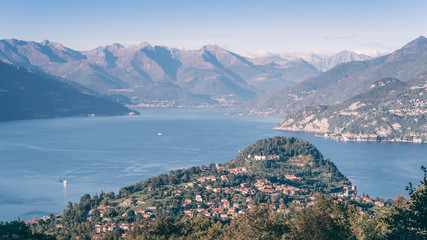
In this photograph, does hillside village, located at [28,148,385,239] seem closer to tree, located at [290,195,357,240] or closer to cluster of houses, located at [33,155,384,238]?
cluster of houses, located at [33,155,384,238]

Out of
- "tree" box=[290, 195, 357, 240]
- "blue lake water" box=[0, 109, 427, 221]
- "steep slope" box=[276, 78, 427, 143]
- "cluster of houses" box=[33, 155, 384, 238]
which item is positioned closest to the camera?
"tree" box=[290, 195, 357, 240]

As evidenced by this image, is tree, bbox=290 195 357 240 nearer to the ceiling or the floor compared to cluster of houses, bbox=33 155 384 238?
nearer to the ceiling

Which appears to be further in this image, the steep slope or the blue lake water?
the steep slope

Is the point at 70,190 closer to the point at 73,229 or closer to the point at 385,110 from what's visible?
the point at 73,229

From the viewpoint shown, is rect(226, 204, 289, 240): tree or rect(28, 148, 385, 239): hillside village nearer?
rect(226, 204, 289, 240): tree

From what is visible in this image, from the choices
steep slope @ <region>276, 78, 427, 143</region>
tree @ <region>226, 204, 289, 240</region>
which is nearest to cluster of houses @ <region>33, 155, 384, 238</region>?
tree @ <region>226, 204, 289, 240</region>

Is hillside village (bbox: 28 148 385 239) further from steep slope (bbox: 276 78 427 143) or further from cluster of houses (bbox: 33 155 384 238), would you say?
steep slope (bbox: 276 78 427 143)

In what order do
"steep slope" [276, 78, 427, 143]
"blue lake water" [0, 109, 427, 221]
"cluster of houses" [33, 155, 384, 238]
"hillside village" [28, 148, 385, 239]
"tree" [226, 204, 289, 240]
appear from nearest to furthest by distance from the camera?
"tree" [226, 204, 289, 240] < "hillside village" [28, 148, 385, 239] < "cluster of houses" [33, 155, 384, 238] < "blue lake water" [0, 109, 427, 221] < "steep slope" [276, 78, 427, 143]

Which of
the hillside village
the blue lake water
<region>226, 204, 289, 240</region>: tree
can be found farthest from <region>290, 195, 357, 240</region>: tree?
the blue lake water
